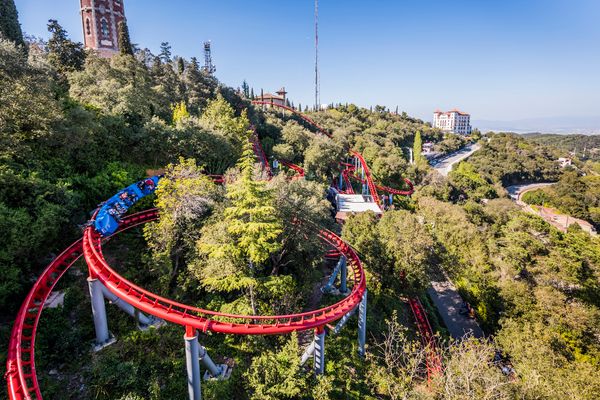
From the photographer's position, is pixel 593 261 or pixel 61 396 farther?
pixel 593 261

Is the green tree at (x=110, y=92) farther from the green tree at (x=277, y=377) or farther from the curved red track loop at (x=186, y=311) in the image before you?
the green tree at (x=277, y=377)

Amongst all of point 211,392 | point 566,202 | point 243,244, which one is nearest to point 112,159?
point 243,244

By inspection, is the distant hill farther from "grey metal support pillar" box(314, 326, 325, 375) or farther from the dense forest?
"grey metal support pillar" box(314, 326, 325, 375)

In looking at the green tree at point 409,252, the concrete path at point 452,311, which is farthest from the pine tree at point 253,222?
the concrete path at point 452,311

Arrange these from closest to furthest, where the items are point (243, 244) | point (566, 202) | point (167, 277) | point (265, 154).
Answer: point (243, 244), point (167, 277), point (265, 154), point (566, 202)

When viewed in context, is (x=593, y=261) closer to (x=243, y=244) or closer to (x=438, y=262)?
(x=438, y=262)

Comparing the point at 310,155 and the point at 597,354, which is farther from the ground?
the point at 310,155

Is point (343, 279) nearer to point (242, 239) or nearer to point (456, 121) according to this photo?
point (242, 239)
